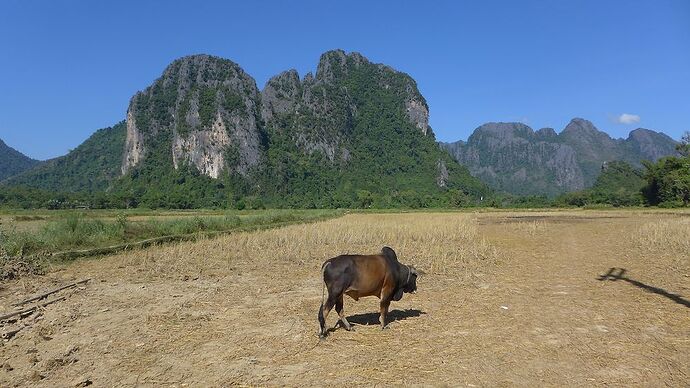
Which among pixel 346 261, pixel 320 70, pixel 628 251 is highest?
pixel 320 70

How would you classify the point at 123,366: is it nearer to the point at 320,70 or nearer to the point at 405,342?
the point at 405,342

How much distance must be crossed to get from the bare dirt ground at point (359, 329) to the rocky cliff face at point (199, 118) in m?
103

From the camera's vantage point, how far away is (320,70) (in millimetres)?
157875

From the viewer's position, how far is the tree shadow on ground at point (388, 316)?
7403 millimetres

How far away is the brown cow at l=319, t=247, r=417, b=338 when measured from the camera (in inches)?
249

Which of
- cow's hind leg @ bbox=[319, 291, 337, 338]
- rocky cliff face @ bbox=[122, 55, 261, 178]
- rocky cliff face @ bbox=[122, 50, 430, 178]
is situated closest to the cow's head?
cow's hind leg @ bbox=[319, 291, 337, 338]

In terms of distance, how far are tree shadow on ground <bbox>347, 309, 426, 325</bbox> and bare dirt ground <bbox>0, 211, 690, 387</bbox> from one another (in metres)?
0.03

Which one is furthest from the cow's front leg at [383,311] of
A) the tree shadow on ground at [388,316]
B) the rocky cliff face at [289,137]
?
Answer: the rocky cliff face at [289,137]

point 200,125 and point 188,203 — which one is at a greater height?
point 200,125

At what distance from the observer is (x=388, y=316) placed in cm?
771

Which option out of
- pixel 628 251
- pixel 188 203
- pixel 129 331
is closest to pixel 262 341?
pixel 129 331

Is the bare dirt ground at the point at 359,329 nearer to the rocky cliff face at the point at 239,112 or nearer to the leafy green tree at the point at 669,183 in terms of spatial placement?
the leafy green tree at the point at 669,183

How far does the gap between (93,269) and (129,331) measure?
822cm

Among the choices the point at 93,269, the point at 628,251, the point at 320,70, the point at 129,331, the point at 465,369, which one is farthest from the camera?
the point at 320,70
